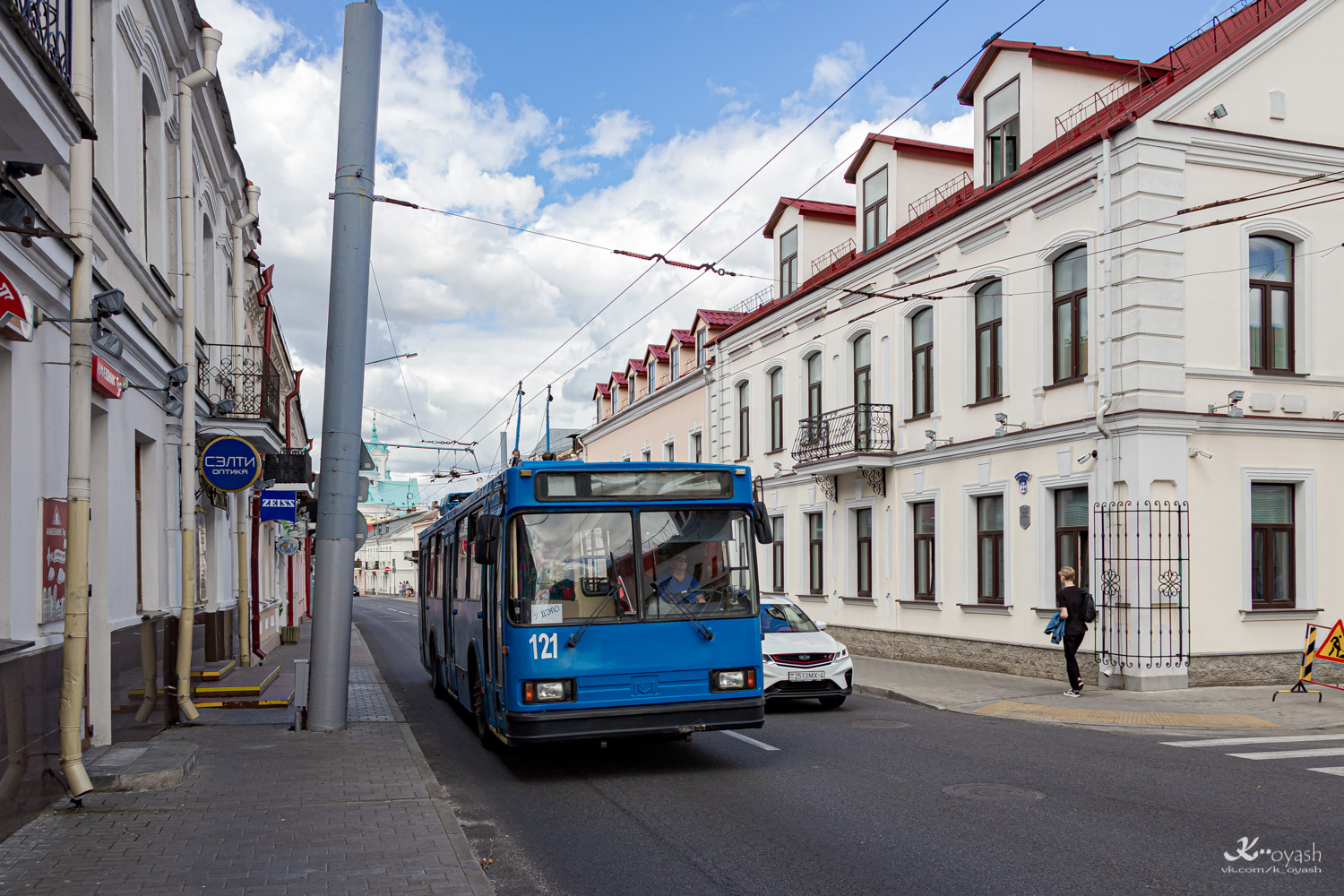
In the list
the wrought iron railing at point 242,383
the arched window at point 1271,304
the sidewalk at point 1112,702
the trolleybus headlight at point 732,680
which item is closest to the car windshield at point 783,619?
the sidewalk at point 1112,702

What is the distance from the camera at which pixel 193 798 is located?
28.1ft

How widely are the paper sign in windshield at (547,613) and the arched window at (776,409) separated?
65.1 ft

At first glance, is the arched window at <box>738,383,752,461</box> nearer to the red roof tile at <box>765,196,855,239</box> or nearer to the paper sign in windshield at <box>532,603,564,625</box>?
the red roof tile at <box>765,196,855,239</box>

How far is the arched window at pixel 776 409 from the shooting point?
96.5ft

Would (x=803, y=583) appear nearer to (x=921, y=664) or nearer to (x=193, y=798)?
(x=921, y=664)

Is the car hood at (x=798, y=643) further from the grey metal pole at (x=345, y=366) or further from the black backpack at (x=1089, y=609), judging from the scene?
the grey metal pole at (x=345, y=366)

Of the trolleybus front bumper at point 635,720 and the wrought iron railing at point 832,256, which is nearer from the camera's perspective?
the trolleybus front bumper at point 635,720

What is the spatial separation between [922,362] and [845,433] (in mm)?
2764

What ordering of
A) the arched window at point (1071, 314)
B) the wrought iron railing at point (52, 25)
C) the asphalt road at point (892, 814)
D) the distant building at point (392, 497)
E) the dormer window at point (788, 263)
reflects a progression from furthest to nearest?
the distant building at point (392, 497) < the dormer window at point (788, 263) < the arched window at point (1071, 314) < the asphalt road at point (892, 814) < the wrought iron railing at point (52, 25)

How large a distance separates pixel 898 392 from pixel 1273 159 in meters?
8.15

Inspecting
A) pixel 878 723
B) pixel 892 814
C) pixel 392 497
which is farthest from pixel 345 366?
pixel 392 497

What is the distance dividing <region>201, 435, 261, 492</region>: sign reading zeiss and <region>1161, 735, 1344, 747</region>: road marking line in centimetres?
1040

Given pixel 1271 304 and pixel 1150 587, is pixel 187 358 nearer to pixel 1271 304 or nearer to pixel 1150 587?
pixel 1150 587

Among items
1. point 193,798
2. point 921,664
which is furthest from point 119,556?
point 921,664
